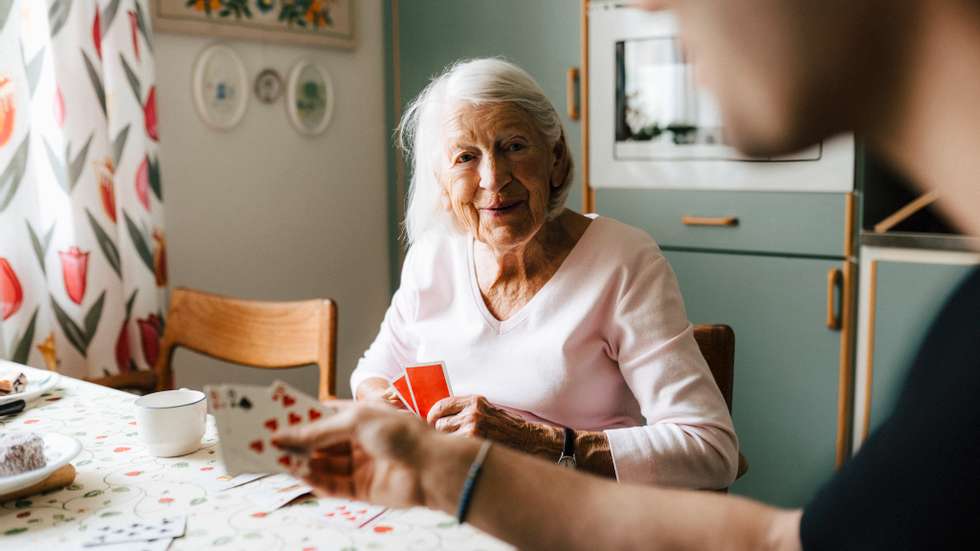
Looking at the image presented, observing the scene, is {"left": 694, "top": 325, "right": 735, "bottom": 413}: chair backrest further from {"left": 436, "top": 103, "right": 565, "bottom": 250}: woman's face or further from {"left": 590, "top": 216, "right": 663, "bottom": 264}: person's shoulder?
{"left": 436, "top": 103, "right": 565, "bottom": 250}: woman's face

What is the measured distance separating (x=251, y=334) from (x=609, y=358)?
0.85 m

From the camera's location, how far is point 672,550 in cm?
83

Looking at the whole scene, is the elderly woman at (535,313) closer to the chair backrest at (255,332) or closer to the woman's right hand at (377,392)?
the woman's right hand at (377,392)

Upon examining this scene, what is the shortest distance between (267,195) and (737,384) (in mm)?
1710

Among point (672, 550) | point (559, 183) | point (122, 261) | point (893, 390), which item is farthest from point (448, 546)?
→ point (122, 261)

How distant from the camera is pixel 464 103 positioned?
1542mm

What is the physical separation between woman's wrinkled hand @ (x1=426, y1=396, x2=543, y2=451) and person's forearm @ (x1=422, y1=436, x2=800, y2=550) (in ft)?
1.17

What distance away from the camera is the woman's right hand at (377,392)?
148cm

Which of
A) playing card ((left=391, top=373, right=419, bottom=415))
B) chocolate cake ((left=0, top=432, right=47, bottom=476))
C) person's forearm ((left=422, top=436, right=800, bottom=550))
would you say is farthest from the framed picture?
person's forearm ((left=422, top=436, right=800, bottom=550))

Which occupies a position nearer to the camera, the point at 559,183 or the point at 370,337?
the point at 559,183

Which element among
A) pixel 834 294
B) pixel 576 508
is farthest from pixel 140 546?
pixel 834 294

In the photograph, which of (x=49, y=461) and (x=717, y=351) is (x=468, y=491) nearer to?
(x=49, y=461)

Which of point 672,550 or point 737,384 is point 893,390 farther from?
point 737,384

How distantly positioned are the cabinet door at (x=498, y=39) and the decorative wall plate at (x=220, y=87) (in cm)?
65
